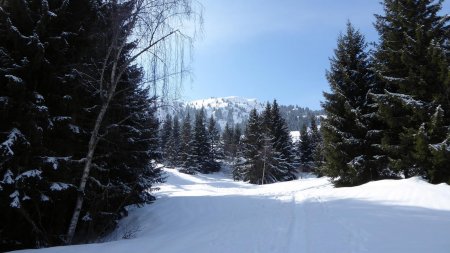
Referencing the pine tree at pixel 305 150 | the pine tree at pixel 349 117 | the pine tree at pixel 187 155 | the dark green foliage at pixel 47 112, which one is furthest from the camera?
the pine tree at pixel 187 155

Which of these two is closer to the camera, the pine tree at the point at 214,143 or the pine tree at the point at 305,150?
the pine tree at the point at 305,150

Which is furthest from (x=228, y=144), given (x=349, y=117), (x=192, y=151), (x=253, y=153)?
(x=349, y=117)

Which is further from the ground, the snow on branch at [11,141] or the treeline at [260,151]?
→ the treeline at [260,151]

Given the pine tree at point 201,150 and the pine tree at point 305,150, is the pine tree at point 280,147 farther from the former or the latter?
the pine tree at point 201,150

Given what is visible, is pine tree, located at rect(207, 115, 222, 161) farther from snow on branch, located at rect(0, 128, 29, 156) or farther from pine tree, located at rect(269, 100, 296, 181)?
snow on branch, located at rect(0, 128, 29, 156)

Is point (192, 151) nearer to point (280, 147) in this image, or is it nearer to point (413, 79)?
point (280, 147)

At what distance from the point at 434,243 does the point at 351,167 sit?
1100 centimetres

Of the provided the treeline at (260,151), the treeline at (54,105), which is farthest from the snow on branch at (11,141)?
the treeline at (260,151)

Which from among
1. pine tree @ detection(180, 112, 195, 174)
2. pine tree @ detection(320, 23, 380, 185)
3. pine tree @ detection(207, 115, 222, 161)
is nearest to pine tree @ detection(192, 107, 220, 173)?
pine tree @ detection(180, 112, 195, 174)

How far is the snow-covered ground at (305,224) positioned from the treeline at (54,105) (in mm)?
1614

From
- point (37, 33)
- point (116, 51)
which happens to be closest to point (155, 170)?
point (116, 51)

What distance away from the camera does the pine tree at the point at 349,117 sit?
706 inches

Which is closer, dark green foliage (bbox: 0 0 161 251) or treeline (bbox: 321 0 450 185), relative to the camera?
dark green foliage (bbox: 0 0 161 251)

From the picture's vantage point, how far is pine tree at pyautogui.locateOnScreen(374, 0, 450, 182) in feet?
43.5
